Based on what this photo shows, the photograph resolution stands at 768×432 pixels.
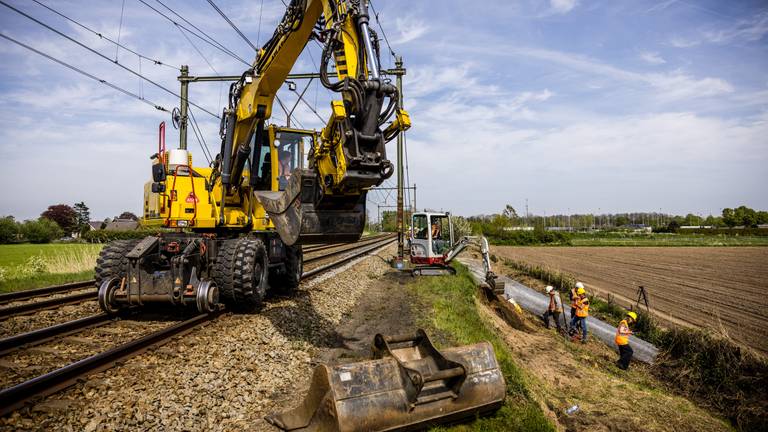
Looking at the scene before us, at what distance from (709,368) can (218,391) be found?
35.9ft

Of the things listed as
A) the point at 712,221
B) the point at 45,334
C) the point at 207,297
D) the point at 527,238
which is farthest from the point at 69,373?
the point at 712,221

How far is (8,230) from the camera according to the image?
42.6 metres

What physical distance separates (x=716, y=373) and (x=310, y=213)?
33.1ft

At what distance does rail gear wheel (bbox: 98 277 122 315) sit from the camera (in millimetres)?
6910

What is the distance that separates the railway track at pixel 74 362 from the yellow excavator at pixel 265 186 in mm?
367

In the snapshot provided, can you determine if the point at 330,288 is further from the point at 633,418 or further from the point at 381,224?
the point at 381,224

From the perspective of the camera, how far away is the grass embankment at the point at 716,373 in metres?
8.59

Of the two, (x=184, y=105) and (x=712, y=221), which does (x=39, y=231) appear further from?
(x=712, y=221)

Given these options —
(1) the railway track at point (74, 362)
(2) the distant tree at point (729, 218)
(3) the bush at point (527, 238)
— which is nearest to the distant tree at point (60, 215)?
(3) the bush at point (527, 238)

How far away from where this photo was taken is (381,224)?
92938mm

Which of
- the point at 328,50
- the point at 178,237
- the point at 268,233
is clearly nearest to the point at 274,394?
the point at 178,237

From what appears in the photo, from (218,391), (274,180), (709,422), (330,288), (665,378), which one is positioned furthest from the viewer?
(330,288)

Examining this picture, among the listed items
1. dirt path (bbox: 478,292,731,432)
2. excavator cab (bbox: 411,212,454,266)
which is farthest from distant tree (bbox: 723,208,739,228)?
dirt path (bbox: 478,292,731,432)

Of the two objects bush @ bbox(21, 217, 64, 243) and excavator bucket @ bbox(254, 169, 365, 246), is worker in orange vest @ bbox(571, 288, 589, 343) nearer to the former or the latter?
excavator bucket @ bbox(254, 169, 365, 246)
